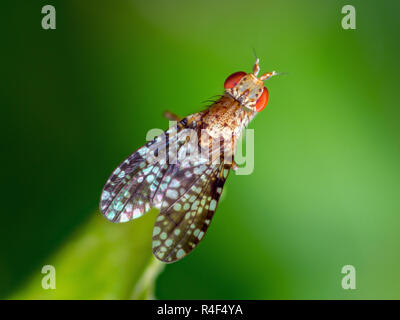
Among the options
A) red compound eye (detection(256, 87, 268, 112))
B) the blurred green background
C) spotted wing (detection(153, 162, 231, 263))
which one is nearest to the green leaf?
spotted wing (detection(153, 162, 231, 263))

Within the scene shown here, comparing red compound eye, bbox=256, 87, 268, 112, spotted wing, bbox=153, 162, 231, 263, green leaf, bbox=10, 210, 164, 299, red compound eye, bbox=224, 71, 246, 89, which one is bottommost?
green leaf, bbox=10, 210, 164, 299

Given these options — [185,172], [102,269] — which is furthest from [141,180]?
[102,269]

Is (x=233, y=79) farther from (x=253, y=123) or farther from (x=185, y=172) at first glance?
(x=185, y=172)

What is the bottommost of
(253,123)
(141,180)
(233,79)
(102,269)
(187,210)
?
(102,269)

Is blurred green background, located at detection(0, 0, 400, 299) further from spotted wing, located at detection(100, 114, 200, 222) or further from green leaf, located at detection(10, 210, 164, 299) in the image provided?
green leaf, located at detection(10, 210, 164, 299)

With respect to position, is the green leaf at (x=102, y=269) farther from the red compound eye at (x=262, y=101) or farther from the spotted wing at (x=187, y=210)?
the red compound eye at (x=262, y=101)

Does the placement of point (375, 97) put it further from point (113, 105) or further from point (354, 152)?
point (113, 105)

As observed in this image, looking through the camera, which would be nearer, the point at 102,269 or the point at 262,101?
the point at 102,269
